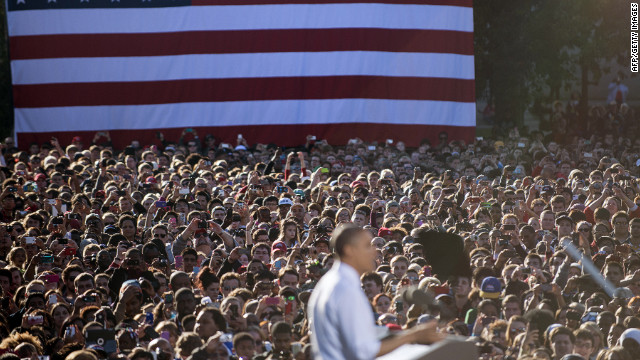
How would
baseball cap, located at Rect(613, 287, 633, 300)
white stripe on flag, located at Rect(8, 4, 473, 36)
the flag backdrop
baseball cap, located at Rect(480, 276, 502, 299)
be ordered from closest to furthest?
1. baseball cap, located at Rect(480, 276, 502, 299)
2. baseball cap, located at Rect(613, 287, 633, 300)
3. white stripe on flag, located at Rect(8, 4, 473, 36)
4. the flag backdrop

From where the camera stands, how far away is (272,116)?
2484cm

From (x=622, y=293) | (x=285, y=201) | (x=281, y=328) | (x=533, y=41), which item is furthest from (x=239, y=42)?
(x=281, y=328)

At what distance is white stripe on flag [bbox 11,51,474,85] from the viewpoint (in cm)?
2442

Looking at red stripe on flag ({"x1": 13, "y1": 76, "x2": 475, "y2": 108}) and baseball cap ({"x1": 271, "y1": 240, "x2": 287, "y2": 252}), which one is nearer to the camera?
baseball cap ({"x1": 271, "y1": 240, "x2": 287, "y2": 252})

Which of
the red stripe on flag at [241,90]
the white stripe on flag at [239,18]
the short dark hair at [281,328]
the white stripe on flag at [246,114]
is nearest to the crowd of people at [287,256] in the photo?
the short dark hair at [281,328]

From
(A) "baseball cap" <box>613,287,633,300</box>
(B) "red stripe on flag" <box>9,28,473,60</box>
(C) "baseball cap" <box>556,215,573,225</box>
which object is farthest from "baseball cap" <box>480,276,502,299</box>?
(B) "red stripe on flag" <box>9,28,473,60</box>

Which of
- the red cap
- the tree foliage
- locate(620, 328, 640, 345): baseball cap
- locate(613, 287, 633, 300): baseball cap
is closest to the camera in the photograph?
locate(620, 328, 640, 345): baseball cap

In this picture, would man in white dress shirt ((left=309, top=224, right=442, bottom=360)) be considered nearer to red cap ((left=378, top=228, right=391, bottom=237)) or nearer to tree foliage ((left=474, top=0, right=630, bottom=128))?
red cap ((left=378, top=228, right=391, bottom=237))

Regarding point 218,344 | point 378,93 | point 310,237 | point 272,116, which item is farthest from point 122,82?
point 218,344

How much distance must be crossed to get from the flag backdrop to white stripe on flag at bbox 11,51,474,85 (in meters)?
0.02

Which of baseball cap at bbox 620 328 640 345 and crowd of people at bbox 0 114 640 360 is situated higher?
crowd of people at bbox 0 114 640 360

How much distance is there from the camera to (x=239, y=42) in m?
24.6

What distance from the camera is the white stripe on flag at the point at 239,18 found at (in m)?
24.2

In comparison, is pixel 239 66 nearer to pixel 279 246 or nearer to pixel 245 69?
pixel 245 69
